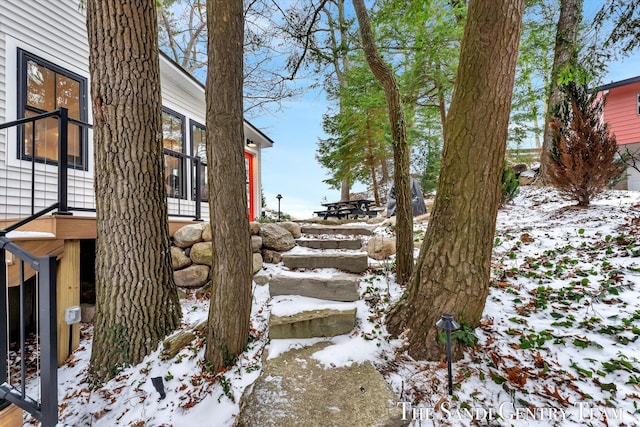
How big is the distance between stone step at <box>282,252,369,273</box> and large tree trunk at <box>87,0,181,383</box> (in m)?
1.64

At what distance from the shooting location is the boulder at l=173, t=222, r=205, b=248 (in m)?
3.95

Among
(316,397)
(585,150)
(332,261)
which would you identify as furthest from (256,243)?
(585,150)

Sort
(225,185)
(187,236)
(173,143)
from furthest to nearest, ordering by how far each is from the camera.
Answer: (173,143) < (187,236) < (225,185)

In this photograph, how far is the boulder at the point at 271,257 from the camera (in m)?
4.39

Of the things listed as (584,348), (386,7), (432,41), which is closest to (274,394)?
(584,348)

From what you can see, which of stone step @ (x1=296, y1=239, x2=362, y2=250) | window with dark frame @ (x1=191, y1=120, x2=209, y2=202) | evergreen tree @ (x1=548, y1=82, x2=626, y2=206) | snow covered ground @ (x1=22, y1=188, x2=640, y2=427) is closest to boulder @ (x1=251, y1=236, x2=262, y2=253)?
stone step @ (x1=296, y1=239, x2=362, y2=250)

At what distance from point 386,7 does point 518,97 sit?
721cm

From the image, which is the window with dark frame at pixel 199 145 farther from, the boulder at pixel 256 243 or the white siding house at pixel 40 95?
the boulder at pixel 256 243

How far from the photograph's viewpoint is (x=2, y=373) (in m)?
1.92

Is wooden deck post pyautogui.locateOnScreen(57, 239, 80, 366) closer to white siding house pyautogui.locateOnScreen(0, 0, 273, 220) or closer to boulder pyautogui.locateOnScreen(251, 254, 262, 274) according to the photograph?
white siding house pyautogui.locateOnScreen(0, 0, 273, 220)

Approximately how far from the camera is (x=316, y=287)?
3.16m

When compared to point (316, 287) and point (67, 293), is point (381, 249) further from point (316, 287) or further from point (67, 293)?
point (67, 293)

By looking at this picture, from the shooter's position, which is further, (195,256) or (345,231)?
(345,231)

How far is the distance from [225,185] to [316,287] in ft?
4.82
